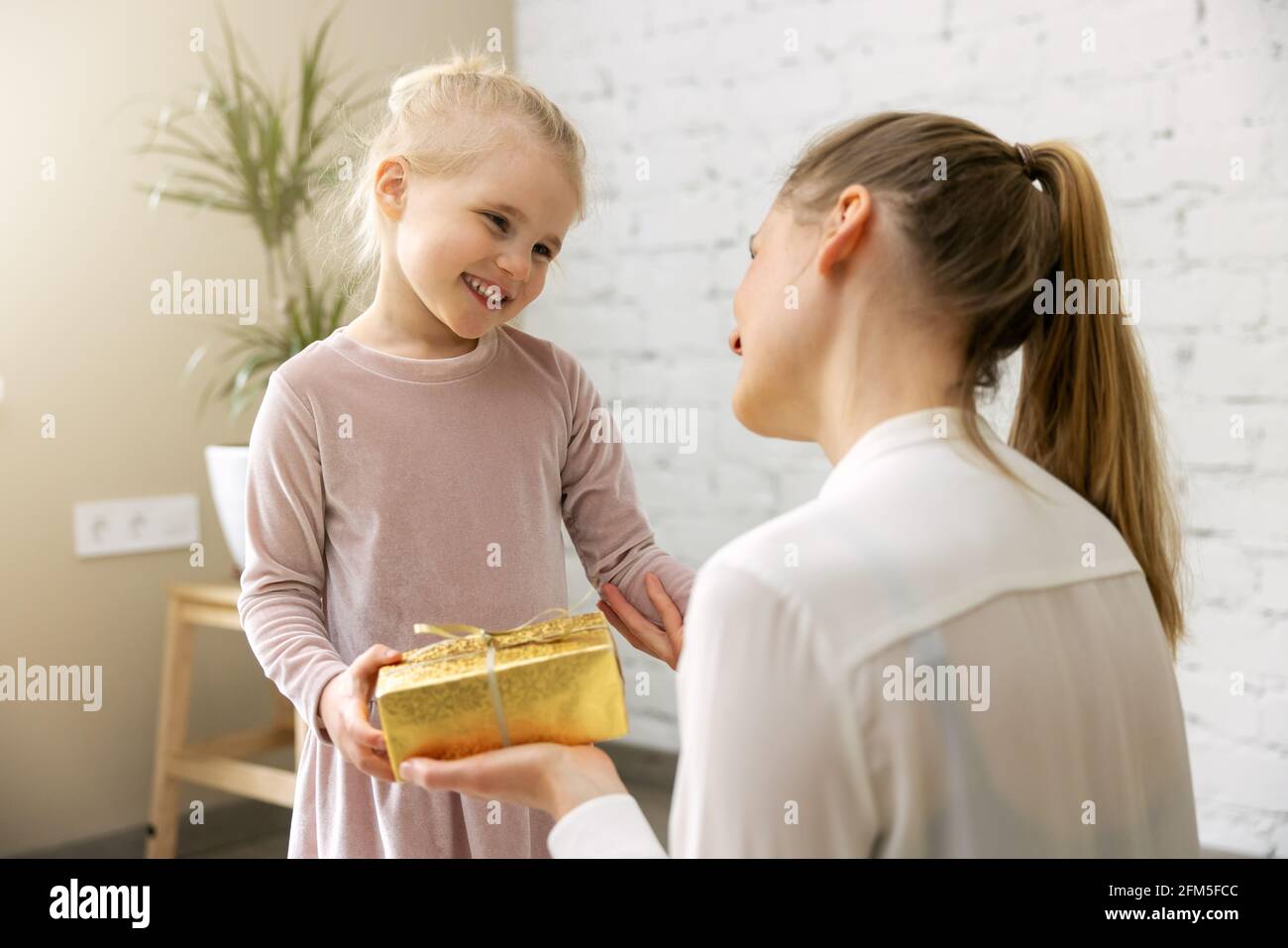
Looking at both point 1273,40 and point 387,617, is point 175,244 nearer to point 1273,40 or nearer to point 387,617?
point 387,617

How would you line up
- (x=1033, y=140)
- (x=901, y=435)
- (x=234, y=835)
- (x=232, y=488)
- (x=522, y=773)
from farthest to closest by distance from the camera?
(x=234, y=835) < (x=1033, y=140) < (x=232, y=488) < (x=522, y=773) < (x=901, y=435)

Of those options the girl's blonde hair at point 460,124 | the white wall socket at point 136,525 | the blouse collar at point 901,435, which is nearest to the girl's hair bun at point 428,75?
the girl's blonde hair at point 460,124

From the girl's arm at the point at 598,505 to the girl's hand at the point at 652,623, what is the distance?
1.0 inches

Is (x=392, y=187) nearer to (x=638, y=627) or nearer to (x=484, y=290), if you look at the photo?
(x=484, y=290)

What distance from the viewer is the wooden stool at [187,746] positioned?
7.87 feet

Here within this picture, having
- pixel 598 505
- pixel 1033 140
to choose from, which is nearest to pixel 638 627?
pixel 598 505

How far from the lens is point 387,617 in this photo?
1.18 metres

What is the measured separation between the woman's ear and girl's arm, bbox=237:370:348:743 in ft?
1.84

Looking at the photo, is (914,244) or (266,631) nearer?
(914,244)

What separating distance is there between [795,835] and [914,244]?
39 centimetres

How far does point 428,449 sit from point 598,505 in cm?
21

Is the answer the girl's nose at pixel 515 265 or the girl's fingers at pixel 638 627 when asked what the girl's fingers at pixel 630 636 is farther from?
the girl's nose at pixel 515 265

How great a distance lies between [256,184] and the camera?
2.54 metres
